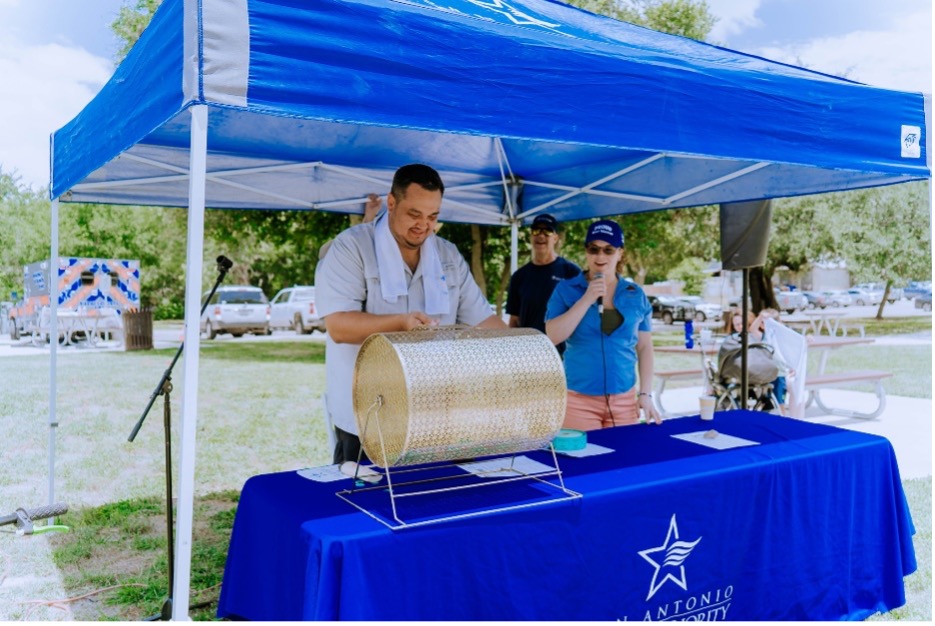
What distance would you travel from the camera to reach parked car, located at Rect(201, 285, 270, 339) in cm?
2106

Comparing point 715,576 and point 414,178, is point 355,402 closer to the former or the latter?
point 414,178

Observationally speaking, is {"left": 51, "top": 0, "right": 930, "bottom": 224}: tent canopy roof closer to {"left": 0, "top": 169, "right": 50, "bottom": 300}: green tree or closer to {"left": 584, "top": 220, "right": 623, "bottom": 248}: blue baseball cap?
{"left": 584, "top": 220, "right": 623, "bottom": 248}: blue baseball cap

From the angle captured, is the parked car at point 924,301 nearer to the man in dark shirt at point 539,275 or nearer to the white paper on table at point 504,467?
the man in dark shirt at point 539,275

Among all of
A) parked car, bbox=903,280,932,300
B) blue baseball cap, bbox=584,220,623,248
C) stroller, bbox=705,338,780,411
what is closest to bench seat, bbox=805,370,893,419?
stroller, bbox=705,338,780,411

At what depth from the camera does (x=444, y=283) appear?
2922mm

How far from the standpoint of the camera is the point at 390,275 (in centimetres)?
274

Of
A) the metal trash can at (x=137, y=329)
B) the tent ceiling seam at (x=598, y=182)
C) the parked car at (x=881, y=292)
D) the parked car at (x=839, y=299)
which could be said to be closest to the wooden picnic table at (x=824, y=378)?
the tent ceiling seam at (x=598, y=182)

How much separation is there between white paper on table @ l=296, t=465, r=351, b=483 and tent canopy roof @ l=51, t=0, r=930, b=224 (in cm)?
118

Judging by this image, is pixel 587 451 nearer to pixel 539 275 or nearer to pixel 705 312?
pixel 539 275

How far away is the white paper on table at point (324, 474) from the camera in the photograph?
2462mm

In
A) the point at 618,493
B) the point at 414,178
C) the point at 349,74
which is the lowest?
the point at 618,493

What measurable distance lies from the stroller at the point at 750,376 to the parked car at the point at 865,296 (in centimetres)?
3857

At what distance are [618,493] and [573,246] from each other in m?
18.6

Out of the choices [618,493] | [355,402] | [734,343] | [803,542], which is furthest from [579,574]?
[734,343]
